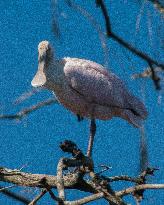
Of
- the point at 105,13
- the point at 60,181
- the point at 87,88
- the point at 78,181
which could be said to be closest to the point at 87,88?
the point at 87,88

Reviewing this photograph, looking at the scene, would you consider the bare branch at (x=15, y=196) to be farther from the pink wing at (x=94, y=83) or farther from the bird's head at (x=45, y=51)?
the bird's head at (x=45, y=51)

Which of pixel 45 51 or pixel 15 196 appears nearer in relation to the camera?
pixel 15 196

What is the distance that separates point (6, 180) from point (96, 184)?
0.72 m

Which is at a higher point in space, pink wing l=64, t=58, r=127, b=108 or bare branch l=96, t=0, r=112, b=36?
pink wing l=64, t=58, r=127, b=108

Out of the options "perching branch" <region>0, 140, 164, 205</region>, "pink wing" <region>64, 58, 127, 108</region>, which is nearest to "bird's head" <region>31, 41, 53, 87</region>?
"pink wing" <region>64, 58, 127, 108</region>

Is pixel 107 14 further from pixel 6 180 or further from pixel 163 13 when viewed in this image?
pixel 6 180

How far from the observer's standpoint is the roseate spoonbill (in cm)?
627

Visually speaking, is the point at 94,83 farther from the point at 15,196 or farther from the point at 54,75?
the point at 15,196

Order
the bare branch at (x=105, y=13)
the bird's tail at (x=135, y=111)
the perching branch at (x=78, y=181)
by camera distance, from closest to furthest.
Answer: the perching branch at (x=78, y=181), the bare branch at (x=105, y=13), the bird's tail at (x=135, y=111)

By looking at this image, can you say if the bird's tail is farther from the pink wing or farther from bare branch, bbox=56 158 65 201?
bare branch, bbox=56 158 65 201

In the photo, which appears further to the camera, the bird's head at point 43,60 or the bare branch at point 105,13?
the bird's head at point 43,60

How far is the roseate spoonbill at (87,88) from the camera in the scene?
20.6 feet

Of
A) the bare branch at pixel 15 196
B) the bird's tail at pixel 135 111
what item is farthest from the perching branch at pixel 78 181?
the bird's tail at pixel 135 111

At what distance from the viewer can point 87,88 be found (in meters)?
6.61
